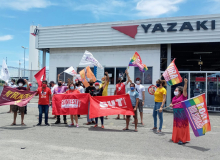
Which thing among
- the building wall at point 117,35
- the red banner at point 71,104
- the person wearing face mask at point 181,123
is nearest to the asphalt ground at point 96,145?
the person wearing face mask at point 181,123

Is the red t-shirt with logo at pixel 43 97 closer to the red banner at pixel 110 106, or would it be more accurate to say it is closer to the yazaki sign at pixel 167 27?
the red banner at pixel 110 106

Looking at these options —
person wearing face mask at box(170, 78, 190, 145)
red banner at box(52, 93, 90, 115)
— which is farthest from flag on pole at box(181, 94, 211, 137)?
red banner at box(52, 93, 90, 115)

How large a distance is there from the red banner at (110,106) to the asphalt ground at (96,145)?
2.06 ft

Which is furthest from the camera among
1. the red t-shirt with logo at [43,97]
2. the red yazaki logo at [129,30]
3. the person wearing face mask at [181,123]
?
the red yazaki logo at [129,30]

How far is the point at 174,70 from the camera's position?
8.32m

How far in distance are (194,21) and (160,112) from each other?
29.6 feet

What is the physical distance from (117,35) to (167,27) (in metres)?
3.53

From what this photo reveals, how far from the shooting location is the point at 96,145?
589cm

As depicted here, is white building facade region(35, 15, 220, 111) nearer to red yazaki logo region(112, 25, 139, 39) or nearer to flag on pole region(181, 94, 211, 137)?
red yazaki logo region(112, 25, 139, 39)

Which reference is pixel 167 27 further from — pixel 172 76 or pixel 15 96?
pixel 15 96

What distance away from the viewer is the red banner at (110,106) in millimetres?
8047

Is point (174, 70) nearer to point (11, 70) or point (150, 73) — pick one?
point (150, 73)

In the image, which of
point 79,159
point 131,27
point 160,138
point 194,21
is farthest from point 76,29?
point 79,159

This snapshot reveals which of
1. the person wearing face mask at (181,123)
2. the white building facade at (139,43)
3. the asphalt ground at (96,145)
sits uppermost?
the white building facade at (139,43)
